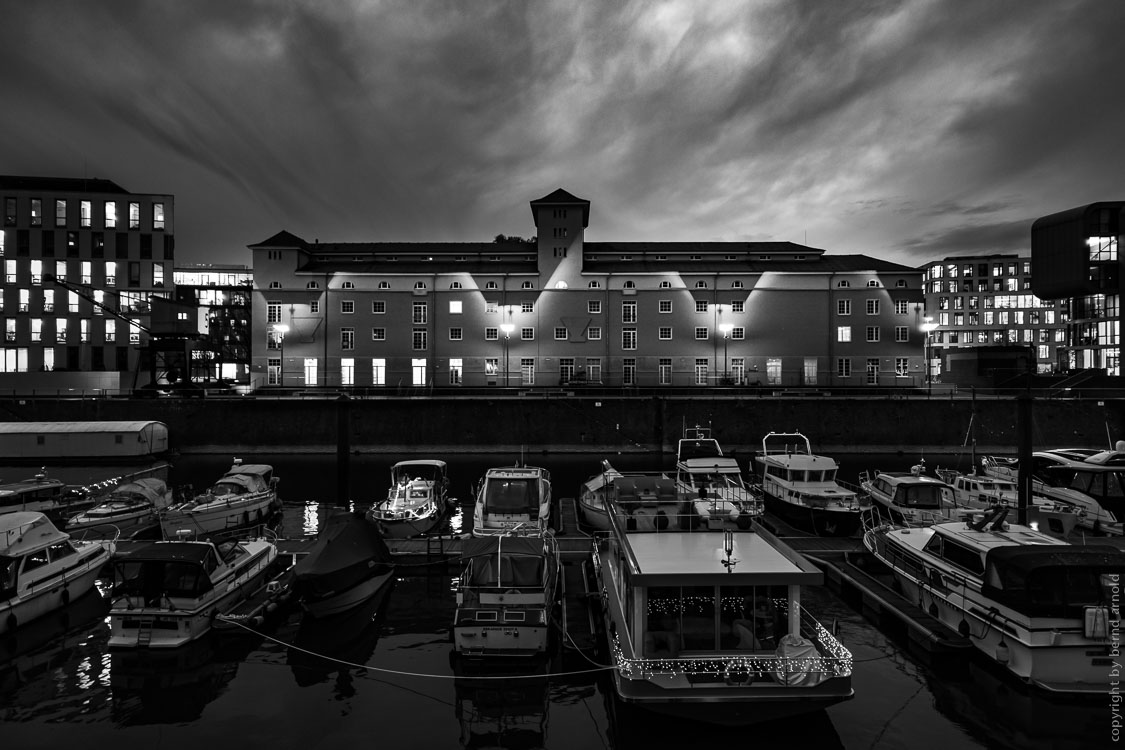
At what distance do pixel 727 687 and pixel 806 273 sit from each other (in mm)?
56138

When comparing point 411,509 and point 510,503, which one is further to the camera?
point 411,509

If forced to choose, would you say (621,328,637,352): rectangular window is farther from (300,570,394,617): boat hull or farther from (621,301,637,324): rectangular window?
(300,570,394,617): boat hull

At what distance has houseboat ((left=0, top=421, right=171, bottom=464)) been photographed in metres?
41.8

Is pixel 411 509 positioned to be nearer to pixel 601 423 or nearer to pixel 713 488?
pixel 713 488

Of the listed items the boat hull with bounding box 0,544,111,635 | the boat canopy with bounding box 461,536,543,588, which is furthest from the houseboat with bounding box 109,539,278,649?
the boat canopy with bounding box 461,536,543,588

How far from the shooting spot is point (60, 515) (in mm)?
23906

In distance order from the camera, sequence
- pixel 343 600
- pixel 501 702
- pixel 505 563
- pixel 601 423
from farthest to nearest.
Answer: pixel 601 423, pixel 343 600, pixel 505 563, pixel 501 702

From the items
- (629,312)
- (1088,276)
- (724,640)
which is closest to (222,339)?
(629,312)

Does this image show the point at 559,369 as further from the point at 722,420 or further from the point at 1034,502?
the point at 1034,502

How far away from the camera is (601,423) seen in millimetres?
44656

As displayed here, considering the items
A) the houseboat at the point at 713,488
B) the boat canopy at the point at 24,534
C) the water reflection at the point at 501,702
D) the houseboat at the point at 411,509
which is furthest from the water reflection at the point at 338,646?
the houseboat at the point at 713,488

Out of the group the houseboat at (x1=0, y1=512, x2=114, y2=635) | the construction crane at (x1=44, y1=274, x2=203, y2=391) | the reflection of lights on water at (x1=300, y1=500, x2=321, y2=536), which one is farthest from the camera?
the construction crane at (x1=44, y1=274, x2=203, y2=391)

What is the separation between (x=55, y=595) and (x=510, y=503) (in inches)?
508

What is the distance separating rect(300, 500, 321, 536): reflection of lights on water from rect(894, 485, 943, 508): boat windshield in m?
22.2
